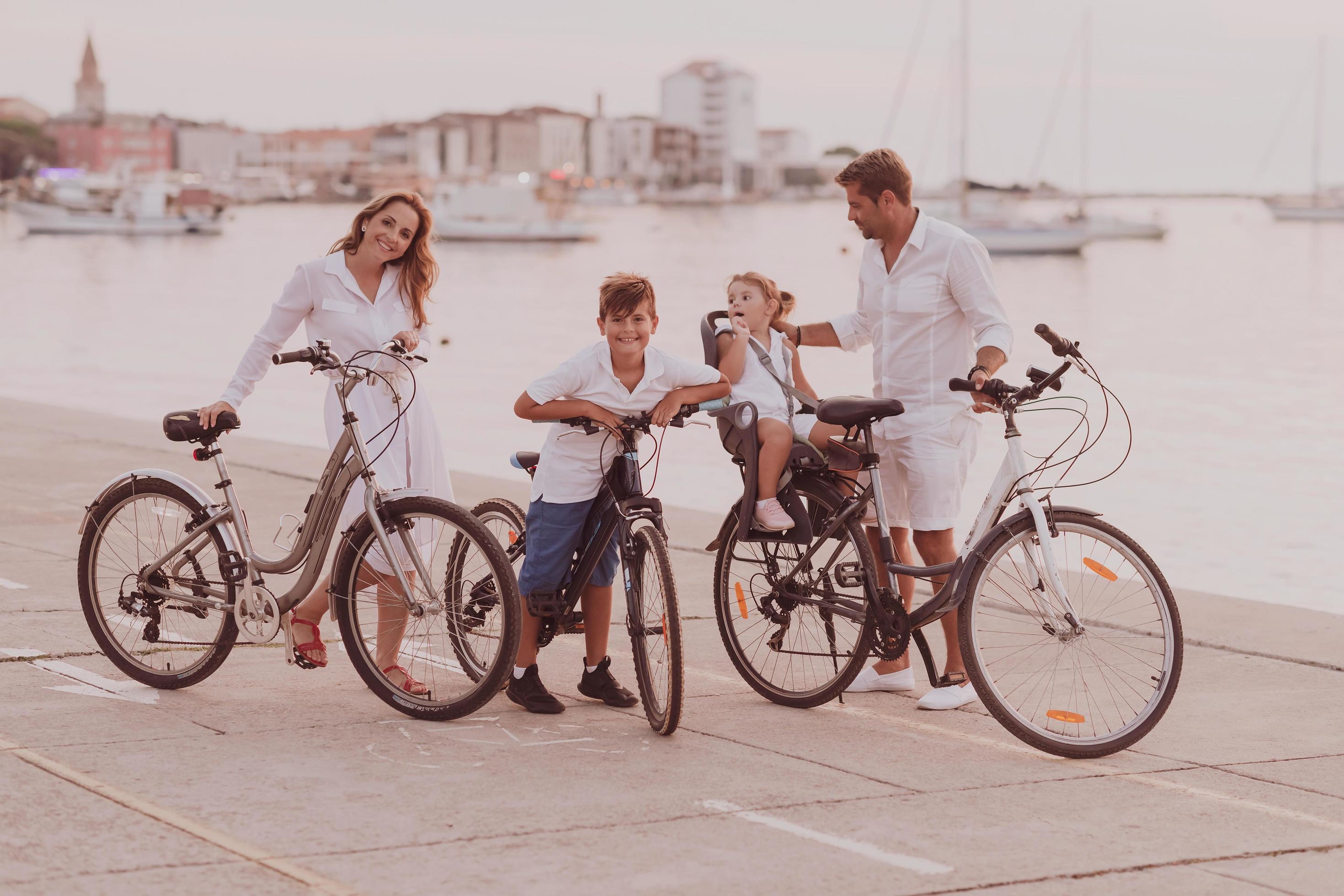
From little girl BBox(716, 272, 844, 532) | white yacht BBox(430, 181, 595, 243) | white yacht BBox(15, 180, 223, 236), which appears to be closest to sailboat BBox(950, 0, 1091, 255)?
white yacht BBox(430, 181, 595, 243)

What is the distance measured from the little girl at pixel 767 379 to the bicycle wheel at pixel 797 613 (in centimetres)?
15

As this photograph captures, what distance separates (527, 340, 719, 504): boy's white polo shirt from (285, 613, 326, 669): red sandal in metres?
0.93

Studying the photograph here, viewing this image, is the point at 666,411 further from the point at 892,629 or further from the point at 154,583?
the point at 154,583

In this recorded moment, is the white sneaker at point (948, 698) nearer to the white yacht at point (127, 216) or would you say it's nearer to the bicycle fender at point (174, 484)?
the bicycle fender at point (174, 484)

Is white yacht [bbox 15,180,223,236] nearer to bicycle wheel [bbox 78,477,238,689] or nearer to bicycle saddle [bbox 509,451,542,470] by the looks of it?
bicycle wheel [bbox 78,477,238,689]

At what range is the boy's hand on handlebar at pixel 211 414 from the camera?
5539 mm

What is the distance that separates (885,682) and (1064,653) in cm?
62

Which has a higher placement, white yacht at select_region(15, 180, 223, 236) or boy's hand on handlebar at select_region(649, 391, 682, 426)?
white yacht at select_region(15, 180, 223, 236)

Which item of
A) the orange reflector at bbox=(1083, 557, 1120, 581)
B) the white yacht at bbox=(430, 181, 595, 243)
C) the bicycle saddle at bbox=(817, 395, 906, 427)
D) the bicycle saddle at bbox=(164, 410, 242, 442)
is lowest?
the orange reflector at bbox=(1083, 557, 1120, 581)

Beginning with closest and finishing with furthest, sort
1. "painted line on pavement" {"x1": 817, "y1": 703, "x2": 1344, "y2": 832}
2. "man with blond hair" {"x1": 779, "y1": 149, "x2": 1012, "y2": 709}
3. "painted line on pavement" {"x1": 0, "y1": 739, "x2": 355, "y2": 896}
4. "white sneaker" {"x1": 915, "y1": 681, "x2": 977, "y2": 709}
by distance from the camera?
"painted line on pavement" {"x1": 0, "y1": 739, "x2": 355, "y2": 896}
"painted line on pavement" {"x1": 817, "y1": 703, "x2": 1344, "y2": 832}
"white sneaker" {"x1": 915, "y1": 681, "x2": 977, "y2": 709}
"man with blond hair" {"x1": 779, "y1": 149, "x2": 1012, "y2": 709}

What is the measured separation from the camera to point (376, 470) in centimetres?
571

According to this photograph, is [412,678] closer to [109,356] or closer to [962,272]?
[962,272]

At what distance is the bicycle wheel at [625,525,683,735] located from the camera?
16.8ft

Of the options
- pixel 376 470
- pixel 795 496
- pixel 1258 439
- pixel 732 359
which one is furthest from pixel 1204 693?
pixel 1258 439
